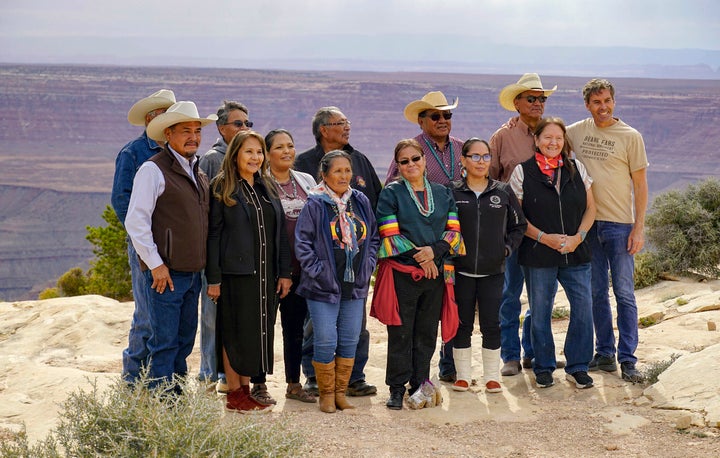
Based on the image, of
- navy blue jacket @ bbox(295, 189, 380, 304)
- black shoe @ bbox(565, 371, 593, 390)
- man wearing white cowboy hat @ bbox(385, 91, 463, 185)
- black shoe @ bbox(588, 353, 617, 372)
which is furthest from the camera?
black shoe @ bbox(588, 353, 617, 372)

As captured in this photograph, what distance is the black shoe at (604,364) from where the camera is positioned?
6852 mm

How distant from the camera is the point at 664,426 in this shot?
18.4 feet

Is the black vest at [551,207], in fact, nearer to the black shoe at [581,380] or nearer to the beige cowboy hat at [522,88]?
the beige cowboy hat at [522,88]

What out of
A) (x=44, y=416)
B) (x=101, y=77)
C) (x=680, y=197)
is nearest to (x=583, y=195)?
(x=44, y=416)

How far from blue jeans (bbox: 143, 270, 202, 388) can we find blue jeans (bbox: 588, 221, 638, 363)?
10.1 feet

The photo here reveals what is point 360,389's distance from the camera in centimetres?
638

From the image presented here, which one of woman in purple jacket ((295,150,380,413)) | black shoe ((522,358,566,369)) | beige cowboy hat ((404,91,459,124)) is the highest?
beige cowboy hat ((404,91,459,124))

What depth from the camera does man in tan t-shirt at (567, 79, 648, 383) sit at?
645cm

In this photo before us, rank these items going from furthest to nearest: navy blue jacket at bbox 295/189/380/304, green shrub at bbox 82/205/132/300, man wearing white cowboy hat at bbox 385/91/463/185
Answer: green shrub at bbox 82/205/132/300
man wearing white cowboy hat at bbox 385/91/463/185
navy blue jacket at bbox 295/189/380/304

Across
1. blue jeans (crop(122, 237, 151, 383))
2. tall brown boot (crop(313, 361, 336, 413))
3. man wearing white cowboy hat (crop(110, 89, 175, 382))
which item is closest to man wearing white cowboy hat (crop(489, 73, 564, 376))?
tall brown boot (crop(313, 361, 336, 413))

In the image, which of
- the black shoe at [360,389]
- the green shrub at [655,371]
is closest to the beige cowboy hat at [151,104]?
the black shoe at [360,389]

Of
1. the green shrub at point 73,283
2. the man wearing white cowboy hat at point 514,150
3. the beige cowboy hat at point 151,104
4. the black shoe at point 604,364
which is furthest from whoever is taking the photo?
the green shrub at point 73,283

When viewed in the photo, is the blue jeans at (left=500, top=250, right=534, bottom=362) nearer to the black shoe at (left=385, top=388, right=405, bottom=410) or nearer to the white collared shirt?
the black shoe at (left=385, top=388, right=405, bottom=410)

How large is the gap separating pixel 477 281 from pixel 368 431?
1.45m
